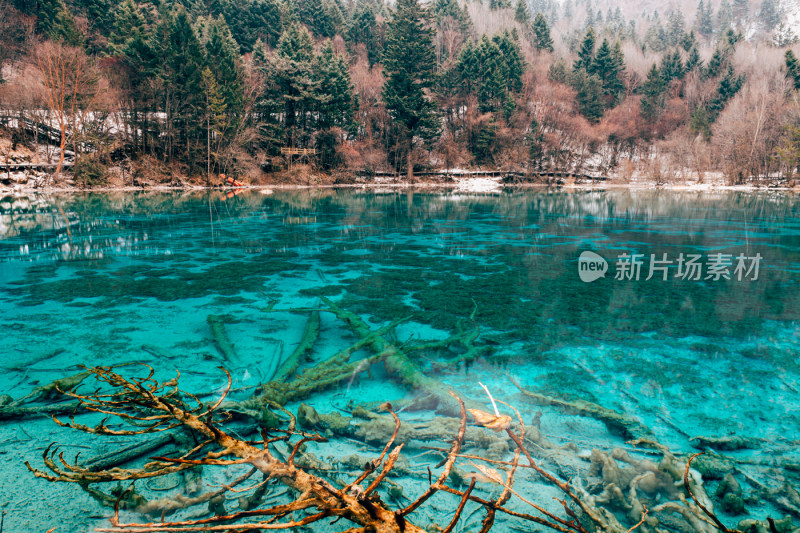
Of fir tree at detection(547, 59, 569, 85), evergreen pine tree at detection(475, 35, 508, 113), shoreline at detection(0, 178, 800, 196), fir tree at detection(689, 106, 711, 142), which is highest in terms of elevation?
fir tree at detection(547, 59, 569, 85)

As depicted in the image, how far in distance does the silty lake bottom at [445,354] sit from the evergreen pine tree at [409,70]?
39.1m

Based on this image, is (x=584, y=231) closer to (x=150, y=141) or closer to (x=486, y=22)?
(x=150, y=141)

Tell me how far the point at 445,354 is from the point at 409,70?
4872 cm

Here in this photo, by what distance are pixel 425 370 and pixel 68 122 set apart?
40449 mm

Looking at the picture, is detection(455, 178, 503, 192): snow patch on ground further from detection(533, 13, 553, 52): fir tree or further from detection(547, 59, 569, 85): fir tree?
detection(533, 13, 553, 52): fir tree

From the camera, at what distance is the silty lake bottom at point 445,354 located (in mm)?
2793

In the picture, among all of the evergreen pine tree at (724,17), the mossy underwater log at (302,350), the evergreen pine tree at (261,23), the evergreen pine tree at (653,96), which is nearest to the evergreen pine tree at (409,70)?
the evergreen pine tree at (261,23)

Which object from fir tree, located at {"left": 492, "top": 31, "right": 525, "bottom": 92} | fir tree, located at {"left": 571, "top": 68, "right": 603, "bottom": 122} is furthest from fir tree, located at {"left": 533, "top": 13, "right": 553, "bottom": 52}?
fir tree, located at {"left": 492, "top": 31, "right": 525, "bottom": 92}

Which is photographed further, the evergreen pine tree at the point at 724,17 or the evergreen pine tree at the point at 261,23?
the evergreen pine tree at the point at 724,17

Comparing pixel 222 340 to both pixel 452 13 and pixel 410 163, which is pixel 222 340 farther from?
pixel 452 13

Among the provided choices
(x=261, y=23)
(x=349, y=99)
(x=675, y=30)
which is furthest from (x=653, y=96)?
(x=261, y=23)

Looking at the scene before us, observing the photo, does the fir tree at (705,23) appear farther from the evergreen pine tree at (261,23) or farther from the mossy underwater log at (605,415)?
the mossy underwater log at (605,415)

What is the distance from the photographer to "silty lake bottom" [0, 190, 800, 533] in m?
2.79

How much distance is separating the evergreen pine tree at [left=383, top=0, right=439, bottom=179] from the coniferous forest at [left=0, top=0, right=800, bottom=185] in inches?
7.8
